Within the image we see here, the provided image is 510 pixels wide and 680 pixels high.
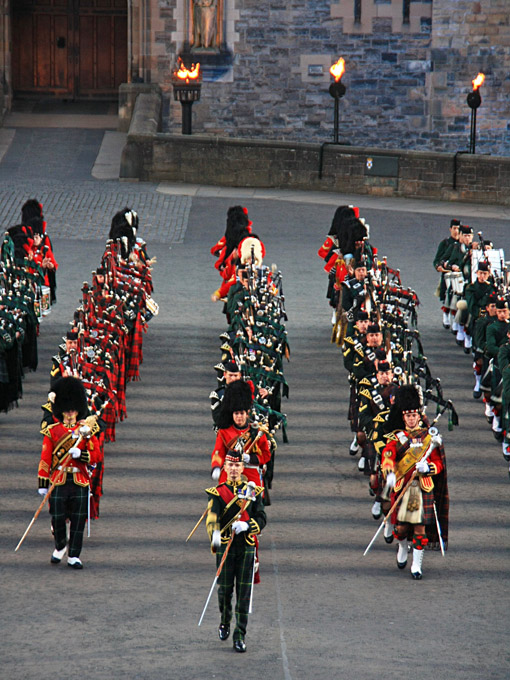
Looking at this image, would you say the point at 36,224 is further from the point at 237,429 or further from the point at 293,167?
the point at 293,167

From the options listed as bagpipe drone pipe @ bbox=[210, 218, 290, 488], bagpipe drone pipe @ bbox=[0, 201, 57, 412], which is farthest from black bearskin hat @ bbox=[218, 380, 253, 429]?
bagpipe drone pipe @ bbox=[0, 201, 57, 412]

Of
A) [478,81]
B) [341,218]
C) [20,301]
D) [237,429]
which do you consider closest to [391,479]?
[237,429]

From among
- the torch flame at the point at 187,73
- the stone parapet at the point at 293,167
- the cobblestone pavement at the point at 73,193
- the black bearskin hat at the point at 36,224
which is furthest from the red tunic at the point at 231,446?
the torch flame at the point at 187,73

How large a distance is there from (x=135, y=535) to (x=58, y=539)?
0.88 metres

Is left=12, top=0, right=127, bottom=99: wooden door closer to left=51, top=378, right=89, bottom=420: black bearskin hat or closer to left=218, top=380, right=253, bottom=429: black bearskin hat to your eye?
left=51, top=378, right=89, bottom=420: black bearskin hat

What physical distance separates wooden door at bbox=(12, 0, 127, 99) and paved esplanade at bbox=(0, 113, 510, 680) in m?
15.2

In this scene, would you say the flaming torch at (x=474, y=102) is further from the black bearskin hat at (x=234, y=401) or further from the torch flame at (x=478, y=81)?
the black bearskin hat at (x=234, y=401)

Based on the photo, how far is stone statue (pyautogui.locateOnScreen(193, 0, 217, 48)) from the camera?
30.3 m

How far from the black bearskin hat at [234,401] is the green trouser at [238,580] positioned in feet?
4.35

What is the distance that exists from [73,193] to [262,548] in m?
14.4

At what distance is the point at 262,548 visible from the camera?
36.9 feet

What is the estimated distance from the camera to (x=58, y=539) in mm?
10758

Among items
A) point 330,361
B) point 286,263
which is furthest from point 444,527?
point 286,263

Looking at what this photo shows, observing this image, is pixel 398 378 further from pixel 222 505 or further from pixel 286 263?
pixel 286 263
